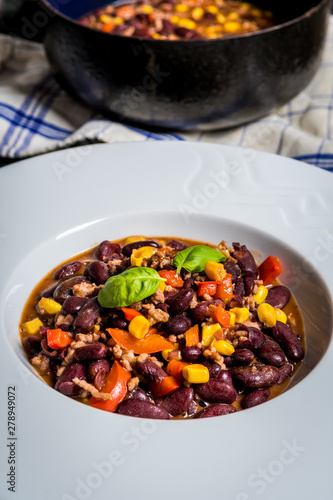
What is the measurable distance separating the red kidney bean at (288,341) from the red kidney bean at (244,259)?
0.36 m

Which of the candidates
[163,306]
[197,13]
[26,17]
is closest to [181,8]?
[197,13]

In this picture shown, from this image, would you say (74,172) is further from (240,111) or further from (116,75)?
(240,111)

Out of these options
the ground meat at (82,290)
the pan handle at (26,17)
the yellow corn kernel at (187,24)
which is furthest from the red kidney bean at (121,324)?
the yellow corn kernel at (187,24)

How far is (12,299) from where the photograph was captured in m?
2.97

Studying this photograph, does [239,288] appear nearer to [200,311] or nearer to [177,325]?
[200,311]

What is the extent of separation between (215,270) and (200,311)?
24 centimetres

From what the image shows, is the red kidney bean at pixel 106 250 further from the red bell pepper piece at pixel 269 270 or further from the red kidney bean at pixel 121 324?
the red bell pepper piece at pixel 269 270

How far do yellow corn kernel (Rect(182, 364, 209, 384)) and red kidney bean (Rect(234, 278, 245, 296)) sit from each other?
1.73 feet

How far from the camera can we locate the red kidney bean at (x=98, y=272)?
2960 mm

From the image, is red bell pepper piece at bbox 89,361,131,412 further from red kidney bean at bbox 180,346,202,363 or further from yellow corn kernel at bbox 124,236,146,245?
yellow corn kernel at bbox 124,236,146,245

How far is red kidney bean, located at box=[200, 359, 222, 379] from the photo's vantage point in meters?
2.54

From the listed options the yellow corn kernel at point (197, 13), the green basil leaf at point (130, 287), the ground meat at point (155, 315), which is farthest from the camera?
the yellow corn kernel at point (197, 13)

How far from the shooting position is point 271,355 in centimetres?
266

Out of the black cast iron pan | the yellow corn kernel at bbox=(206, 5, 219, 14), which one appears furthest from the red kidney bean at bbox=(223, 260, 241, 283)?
the yellow corn kernel at bbox=(206, 5, 219, 14)
